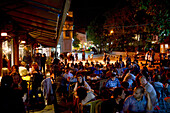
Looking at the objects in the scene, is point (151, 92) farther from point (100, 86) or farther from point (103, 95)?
point (100, 86)

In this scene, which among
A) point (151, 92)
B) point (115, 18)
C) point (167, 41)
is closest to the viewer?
point (151, 92)

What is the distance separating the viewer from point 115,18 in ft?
141

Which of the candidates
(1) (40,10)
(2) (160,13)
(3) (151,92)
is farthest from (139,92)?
(2) (160,13)

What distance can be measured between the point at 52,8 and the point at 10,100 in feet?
7.52

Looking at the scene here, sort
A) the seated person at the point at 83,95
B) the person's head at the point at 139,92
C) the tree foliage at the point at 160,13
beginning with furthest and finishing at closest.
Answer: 1. the tree foliage at the point at 160,13
2. the seated person at the point at 83,95
3. the person's head at the point at 139,92

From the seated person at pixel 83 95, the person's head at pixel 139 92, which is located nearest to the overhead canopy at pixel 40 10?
the seated person at pixel 83 95

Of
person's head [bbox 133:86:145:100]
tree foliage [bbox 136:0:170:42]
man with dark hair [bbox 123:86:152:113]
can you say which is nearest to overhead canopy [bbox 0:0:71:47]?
person's head [bbox 133:86:145:100]

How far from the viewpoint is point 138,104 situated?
13.7ft

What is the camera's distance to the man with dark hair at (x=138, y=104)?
4.18 metres

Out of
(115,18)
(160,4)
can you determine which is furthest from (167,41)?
(115,18)

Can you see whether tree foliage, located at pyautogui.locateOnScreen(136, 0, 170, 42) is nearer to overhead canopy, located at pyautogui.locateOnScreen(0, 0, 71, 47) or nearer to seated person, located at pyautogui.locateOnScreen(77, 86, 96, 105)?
overhead canopy, located at pyautogui.locateOnScreen(0, 0, 71, 47)

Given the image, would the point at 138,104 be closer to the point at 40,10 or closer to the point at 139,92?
the point at 139,92

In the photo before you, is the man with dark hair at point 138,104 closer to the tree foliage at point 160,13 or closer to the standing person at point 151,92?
the standing person at point 151,92

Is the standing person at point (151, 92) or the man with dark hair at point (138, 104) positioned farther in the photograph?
the standing person at point (151, 92)
